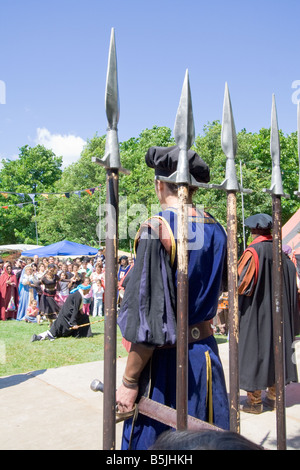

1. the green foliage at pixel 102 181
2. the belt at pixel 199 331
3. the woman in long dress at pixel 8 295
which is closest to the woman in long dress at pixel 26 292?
the woman in long dress at pixel 8 295

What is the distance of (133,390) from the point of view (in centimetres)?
204

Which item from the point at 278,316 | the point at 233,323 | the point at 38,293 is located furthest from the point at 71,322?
the point at 233,323

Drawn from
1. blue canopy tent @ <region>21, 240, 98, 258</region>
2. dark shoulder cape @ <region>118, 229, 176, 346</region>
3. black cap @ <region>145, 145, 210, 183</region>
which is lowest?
dark shoulder cape @ <region>118, 229, 176, 346</region>

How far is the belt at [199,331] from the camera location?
2.15m

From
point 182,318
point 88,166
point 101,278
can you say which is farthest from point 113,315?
point 88,166

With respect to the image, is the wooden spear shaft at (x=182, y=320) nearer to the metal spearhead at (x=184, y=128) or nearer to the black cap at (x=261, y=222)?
the metal spearhead at (x=184, y=128)

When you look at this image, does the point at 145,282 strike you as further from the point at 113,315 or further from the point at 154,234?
the point at 113,315

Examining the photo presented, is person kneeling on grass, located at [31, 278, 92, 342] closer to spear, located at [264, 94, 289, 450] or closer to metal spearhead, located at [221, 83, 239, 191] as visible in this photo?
spear, located at [264, 94, 289, 450]

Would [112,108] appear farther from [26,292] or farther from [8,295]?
[8,295]

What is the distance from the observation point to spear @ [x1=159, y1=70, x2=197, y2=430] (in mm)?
1677

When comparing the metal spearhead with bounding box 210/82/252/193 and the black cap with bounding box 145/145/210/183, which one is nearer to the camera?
the metal spearhead with bounding box 210/82/252/193

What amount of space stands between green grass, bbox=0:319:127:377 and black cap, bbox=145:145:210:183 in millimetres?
4750

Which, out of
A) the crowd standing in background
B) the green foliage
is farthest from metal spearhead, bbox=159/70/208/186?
the green foliage

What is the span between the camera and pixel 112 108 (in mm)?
1611
